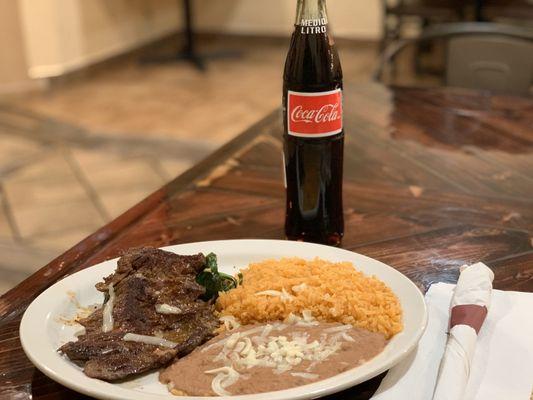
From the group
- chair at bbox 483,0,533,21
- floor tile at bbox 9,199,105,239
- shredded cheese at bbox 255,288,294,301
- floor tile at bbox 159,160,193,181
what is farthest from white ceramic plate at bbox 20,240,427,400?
chair at bbox 483,0,533,21

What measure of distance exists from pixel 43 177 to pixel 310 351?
284 cm

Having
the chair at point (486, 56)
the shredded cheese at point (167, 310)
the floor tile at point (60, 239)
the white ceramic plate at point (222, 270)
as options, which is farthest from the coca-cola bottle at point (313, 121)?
the floor tile at point (60, 239)

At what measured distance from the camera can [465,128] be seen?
5.44ft

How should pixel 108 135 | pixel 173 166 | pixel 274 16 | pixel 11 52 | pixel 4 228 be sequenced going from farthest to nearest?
pixel 274 16
pixel 11 52
pixel 108 135
pixel 173 166
pixel 4 228

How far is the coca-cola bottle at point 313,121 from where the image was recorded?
3.41ft

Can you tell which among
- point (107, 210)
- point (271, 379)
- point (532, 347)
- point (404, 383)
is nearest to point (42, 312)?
point (271, 379)

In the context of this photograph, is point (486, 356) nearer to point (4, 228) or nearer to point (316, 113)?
point (316, 113)

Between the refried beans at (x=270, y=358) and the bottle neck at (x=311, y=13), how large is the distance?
0.45 m

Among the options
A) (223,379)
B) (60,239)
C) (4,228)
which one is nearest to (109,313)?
(223,379)

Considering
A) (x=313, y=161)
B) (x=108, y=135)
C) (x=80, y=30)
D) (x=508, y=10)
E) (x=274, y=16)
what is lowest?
(x=108, y=135)

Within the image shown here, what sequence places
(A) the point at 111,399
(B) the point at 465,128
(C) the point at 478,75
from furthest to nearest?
(C) the point at 478,75, (B) the point at 465,128, (A) the point at 111,399

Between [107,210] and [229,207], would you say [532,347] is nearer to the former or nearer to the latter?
[229,207]

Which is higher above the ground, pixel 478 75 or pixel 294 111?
pixel 294 111

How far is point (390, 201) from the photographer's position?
1314 mm
